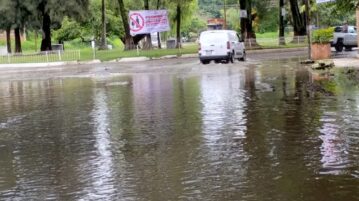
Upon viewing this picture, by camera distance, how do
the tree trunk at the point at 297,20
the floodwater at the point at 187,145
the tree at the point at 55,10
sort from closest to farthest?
the floodwater at the point at 187,145 → the tree at the point at 55,10 → the tree trunk at the point at 297,20

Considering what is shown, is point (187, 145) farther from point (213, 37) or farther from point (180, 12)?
point (180, 12)

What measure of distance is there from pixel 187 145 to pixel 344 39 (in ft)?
109

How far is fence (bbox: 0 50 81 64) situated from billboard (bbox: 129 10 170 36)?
18.4 ft

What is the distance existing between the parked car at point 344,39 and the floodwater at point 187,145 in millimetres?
24541

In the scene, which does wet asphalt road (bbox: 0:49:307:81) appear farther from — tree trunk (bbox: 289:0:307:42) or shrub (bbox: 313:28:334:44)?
tree trunk (bbox: 289:0:307:42)

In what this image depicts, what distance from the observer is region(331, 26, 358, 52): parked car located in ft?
131

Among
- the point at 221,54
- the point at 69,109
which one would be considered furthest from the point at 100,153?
the point at 221,54

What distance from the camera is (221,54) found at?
2998 cm

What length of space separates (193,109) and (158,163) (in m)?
5.03

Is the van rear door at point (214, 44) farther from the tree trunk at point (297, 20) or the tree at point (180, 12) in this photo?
the tree at point (180, 12)

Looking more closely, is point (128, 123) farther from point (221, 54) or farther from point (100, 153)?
point (221, 54)

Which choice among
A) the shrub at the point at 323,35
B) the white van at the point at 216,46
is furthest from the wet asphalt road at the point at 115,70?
the shrub at the point at 323,35

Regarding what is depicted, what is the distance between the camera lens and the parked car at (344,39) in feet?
131

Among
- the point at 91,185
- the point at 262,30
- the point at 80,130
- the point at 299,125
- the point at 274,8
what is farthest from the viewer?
the point at 262,30
